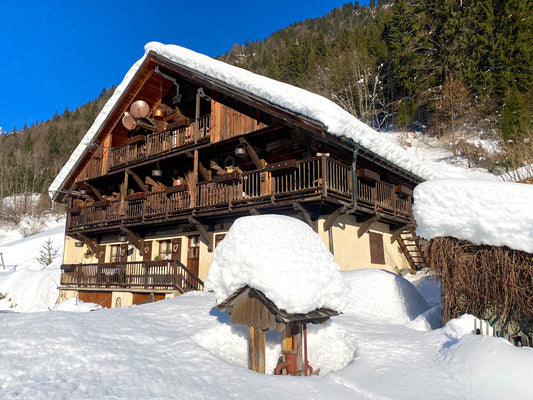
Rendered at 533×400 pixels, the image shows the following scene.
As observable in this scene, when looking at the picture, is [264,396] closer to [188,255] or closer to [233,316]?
[233,316]

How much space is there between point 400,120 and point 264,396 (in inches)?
1233

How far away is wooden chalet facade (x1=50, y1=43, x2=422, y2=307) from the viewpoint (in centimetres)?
1238

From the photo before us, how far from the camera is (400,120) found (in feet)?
106

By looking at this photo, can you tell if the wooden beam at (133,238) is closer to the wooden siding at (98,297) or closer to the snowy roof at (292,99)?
the wooden siding at (98,297)

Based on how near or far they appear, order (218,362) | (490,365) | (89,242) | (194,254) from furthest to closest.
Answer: (89,242), (194,254), (218,362), (490,365)

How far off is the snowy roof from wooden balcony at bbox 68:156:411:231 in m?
1.05

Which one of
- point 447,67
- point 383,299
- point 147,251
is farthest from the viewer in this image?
point 447,67

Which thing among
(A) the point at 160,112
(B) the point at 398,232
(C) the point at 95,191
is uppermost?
(A) the point at 160,112

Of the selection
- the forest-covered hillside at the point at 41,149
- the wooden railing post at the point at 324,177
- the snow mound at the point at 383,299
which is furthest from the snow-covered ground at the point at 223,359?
the forest-covered hillside at the point at 41,149

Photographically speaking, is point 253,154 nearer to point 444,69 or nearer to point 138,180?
point 138,180

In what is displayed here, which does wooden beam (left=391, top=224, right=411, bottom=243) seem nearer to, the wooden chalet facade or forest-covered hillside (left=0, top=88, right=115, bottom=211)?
the wooden chalet facade

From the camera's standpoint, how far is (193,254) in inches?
629

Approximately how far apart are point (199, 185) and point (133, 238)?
5210mm

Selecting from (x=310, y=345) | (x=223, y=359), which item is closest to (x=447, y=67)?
(x=310, y=345)
